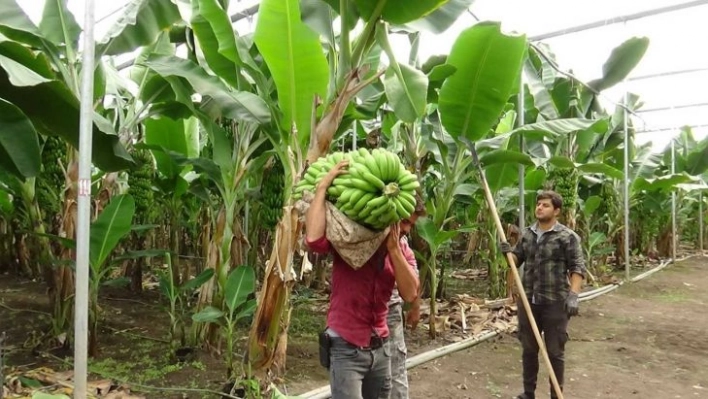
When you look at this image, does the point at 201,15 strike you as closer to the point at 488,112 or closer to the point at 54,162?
the point at 54,162

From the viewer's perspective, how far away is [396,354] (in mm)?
2363

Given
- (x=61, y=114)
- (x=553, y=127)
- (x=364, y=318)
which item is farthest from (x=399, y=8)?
(x=553, y=127)

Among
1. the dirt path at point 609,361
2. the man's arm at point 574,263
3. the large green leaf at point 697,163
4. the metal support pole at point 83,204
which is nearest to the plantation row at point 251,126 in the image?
the metal support pole at point 83,204

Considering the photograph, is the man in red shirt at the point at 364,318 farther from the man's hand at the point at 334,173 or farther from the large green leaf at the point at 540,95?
the large green leaf at the point at 540,95

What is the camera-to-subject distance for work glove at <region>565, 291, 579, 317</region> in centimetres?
328

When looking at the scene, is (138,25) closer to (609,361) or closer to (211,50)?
(211,50)

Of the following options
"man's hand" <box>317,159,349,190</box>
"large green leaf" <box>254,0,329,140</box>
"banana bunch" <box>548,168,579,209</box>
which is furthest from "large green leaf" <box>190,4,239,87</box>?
"banana bunch" <box>548,168,579,209</box>

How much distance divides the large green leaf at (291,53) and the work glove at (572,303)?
2030 mm

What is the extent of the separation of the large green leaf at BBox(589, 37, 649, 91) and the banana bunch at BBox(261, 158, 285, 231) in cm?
398

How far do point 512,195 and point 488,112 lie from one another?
2.44 metres

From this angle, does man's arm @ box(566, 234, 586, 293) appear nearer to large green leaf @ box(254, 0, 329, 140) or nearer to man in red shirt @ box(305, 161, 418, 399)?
man in red shirt @ box(305, 161, 418, 399)

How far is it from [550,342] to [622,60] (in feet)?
12.0

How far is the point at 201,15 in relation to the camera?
311 cm

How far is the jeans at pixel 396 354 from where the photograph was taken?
2.36 meters
